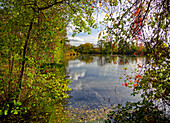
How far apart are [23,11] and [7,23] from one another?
60 cm

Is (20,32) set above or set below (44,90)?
above

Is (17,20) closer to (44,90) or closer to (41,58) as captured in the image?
(41,58)

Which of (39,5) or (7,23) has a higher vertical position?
(39,5)

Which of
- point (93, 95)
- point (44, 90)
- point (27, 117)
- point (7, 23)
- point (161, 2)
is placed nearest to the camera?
point (161, 2)

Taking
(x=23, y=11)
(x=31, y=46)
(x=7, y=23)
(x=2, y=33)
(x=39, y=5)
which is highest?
(x=39, y=5)

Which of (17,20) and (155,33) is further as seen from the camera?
(17,20)

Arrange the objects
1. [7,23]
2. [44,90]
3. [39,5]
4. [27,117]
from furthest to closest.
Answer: [27,117]
[44,90]
[39,5]
[7,23]

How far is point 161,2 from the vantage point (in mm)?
2410

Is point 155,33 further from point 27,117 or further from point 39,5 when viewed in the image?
point 27,117

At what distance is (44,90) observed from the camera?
4793 millimetres

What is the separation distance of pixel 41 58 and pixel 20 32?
1.14 m

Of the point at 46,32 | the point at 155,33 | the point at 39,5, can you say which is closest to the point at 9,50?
the point at 46,32

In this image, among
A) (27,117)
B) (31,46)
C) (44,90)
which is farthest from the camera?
(27,117)

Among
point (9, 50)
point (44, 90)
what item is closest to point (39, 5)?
point (9, 50)
